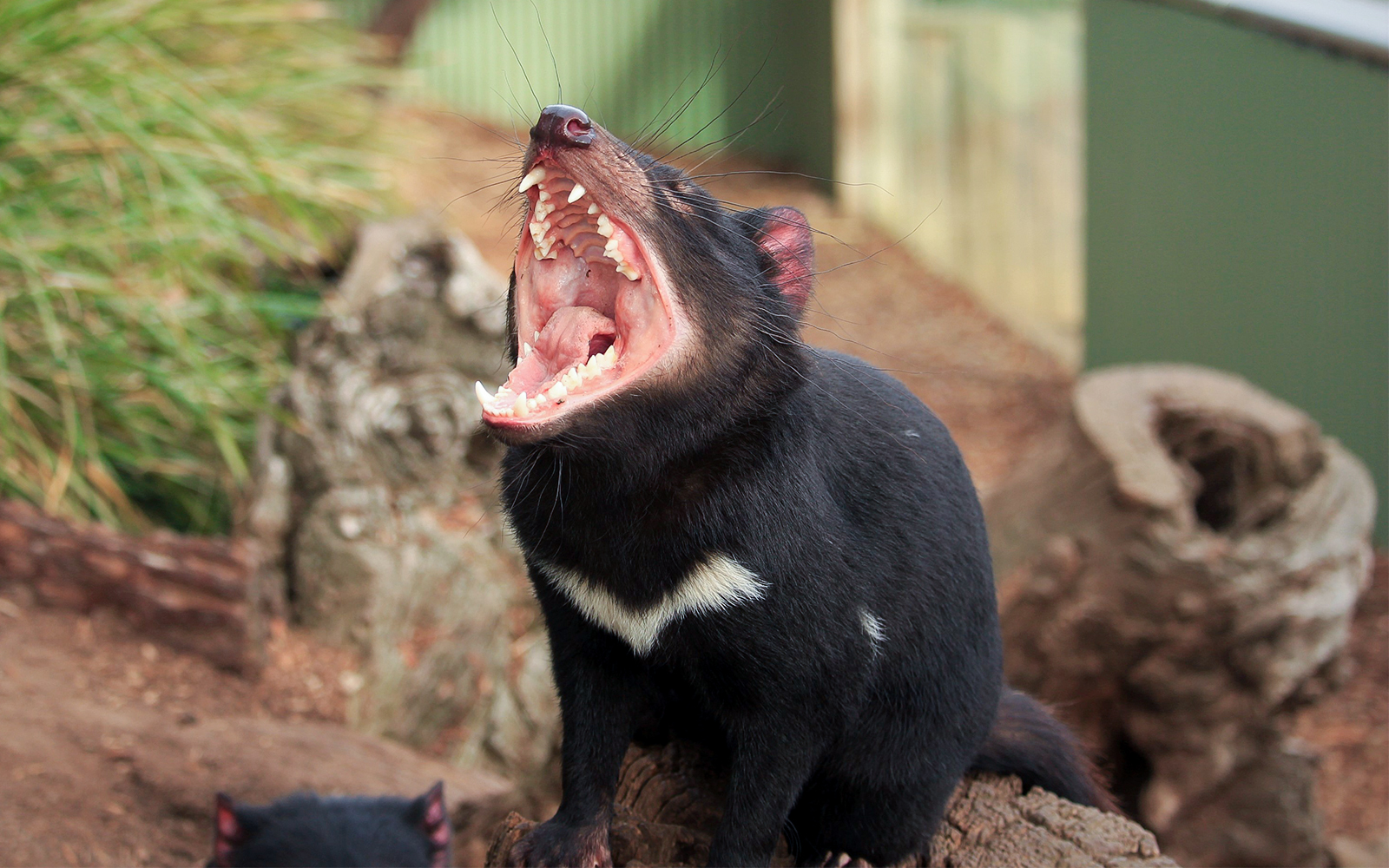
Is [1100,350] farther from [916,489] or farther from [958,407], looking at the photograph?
[916,489]

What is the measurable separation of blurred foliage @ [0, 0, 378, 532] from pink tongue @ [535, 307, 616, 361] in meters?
2.73

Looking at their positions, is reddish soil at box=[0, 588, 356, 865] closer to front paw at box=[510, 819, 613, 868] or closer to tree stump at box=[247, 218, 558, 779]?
tree stump at box=[247, 218, 558, 779]

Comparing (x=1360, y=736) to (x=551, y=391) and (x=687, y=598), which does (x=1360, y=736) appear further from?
(x=551, y=391)

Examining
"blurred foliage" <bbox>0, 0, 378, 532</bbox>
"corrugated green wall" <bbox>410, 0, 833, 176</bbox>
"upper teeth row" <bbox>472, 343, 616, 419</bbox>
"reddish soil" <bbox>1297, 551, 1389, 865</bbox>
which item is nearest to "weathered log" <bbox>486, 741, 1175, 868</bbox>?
"upper teeth row" <bbox>472, 343, 616, 419</bbox>

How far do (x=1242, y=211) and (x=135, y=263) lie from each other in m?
4.68

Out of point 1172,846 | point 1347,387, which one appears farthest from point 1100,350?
point 1172,846

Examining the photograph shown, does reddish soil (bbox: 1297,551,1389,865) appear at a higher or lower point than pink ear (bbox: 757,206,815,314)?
lower

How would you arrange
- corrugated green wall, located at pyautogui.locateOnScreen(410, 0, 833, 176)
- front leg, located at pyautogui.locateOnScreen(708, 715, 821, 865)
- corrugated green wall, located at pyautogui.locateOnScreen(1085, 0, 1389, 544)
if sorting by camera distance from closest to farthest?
front leg, located at pyautogui.locateOnScreen(708, 715, 821, 865) → corrugated green wall, located at pyautogui.locateOnScreen(1085, 0, 1389, 544) → corrugated green wall, located at pyautogui.locateOnScreen(410, 0, 833, 176)

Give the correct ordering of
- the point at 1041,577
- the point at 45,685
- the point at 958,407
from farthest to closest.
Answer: the point at 958,407
the point at 1041,577
the point at 45,685

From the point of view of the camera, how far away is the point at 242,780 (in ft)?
10.0

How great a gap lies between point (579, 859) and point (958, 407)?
207 inches

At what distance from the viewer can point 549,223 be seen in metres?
1.88

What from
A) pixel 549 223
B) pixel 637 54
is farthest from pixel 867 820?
pixel 637 54

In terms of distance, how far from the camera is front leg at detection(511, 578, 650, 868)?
204 centimetres
